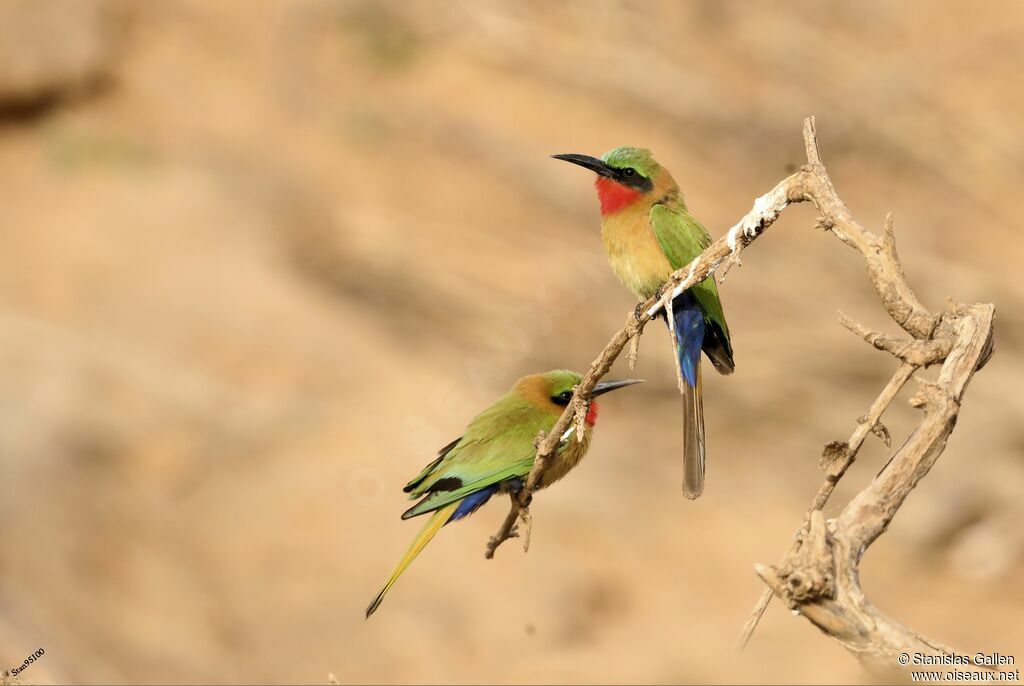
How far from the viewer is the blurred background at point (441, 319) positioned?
5.98 meters

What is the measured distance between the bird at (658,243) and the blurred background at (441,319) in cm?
224

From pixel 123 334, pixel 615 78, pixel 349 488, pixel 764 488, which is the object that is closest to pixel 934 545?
pixel 764 488

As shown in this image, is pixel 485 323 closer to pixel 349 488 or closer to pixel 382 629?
pixel 349 488

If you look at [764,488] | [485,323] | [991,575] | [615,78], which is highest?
[615,78]

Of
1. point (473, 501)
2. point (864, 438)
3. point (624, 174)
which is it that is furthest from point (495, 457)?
point (864, 438)

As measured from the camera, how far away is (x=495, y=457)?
9.79 feet

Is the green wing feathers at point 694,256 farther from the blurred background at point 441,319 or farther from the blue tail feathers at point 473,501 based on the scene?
the blurred background at point 441,319

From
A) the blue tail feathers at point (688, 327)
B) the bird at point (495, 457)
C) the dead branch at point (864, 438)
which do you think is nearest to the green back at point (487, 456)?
the bird at point (495, 457)

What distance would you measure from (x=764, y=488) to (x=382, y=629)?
250 centimetres

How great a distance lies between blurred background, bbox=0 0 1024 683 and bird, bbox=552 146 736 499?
2236mm

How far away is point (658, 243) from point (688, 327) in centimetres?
23

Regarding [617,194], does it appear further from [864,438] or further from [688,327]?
[864,438]

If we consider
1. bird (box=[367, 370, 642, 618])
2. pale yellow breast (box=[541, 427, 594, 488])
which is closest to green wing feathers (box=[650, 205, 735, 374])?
bird (box=[367, 370, 642, 618])

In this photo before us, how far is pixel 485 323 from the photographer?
755 cm
